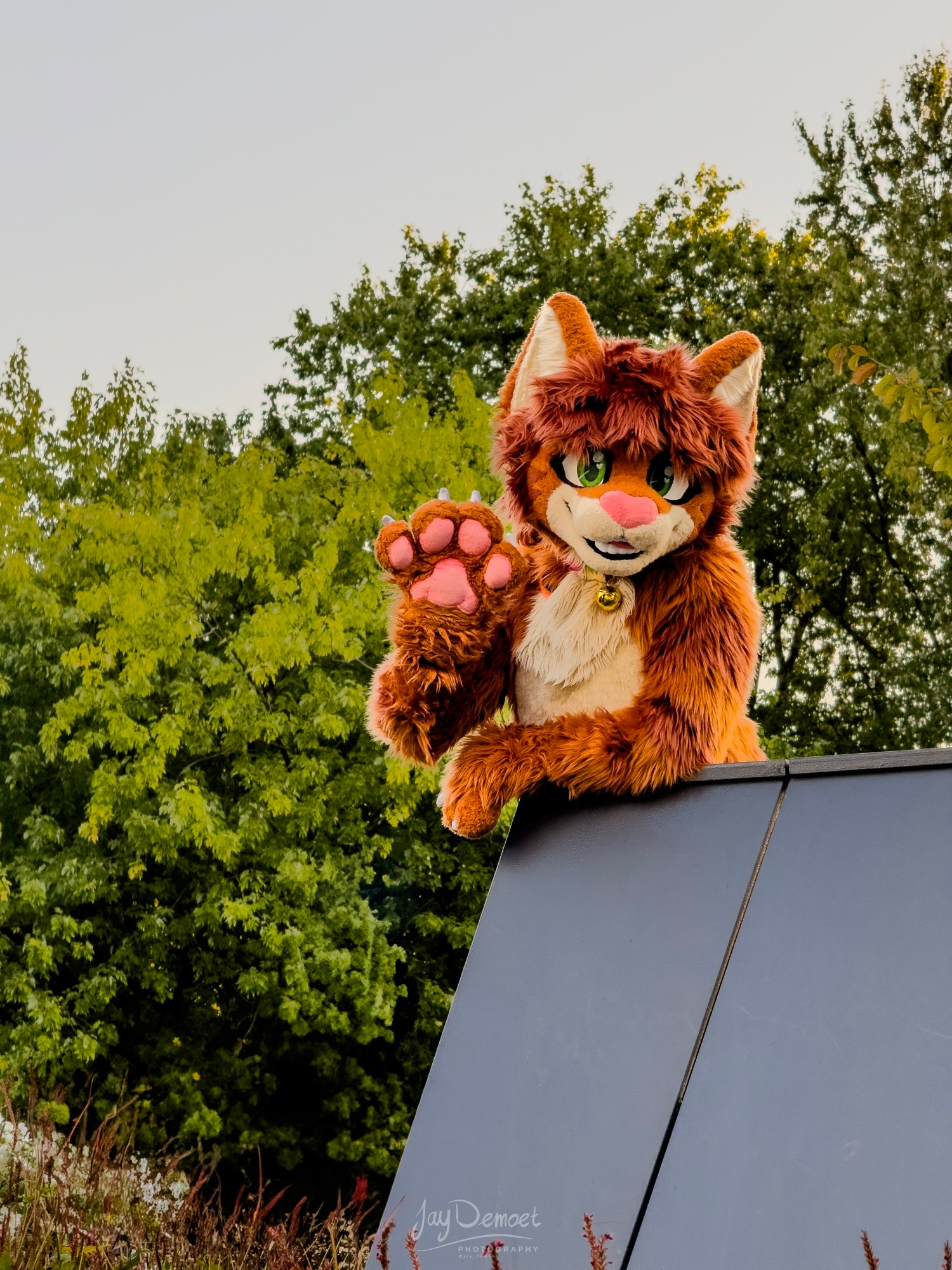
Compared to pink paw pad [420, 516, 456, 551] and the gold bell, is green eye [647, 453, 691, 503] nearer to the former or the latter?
the gold bell

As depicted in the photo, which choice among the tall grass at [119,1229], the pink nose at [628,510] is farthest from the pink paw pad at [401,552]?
the tall grass at [119,1229]

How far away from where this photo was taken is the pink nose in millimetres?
2812

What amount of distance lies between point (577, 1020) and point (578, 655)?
85 cm

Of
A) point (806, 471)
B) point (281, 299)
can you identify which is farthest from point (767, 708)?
point (281, 299)

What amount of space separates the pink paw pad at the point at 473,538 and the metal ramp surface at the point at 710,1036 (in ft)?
1.93

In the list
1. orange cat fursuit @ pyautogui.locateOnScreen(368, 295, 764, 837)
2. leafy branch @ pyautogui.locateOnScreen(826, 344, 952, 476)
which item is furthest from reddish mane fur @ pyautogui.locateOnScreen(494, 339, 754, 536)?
leafy branch @ pyautogui.locateOnScreen(826, 344, 952, 476)

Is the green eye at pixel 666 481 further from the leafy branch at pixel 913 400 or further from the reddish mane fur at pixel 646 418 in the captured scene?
the leafy branch at pixel 913 400

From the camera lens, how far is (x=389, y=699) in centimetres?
306

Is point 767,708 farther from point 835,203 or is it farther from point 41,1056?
point 41,1056

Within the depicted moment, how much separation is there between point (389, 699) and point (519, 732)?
33 cm

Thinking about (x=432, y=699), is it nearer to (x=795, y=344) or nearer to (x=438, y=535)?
(x=438, y=535)

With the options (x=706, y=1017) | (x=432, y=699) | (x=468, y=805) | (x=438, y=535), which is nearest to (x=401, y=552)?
(x=438, y=535)

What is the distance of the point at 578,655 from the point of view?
117 inches

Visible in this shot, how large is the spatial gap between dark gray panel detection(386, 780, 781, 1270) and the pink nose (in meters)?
0.60
